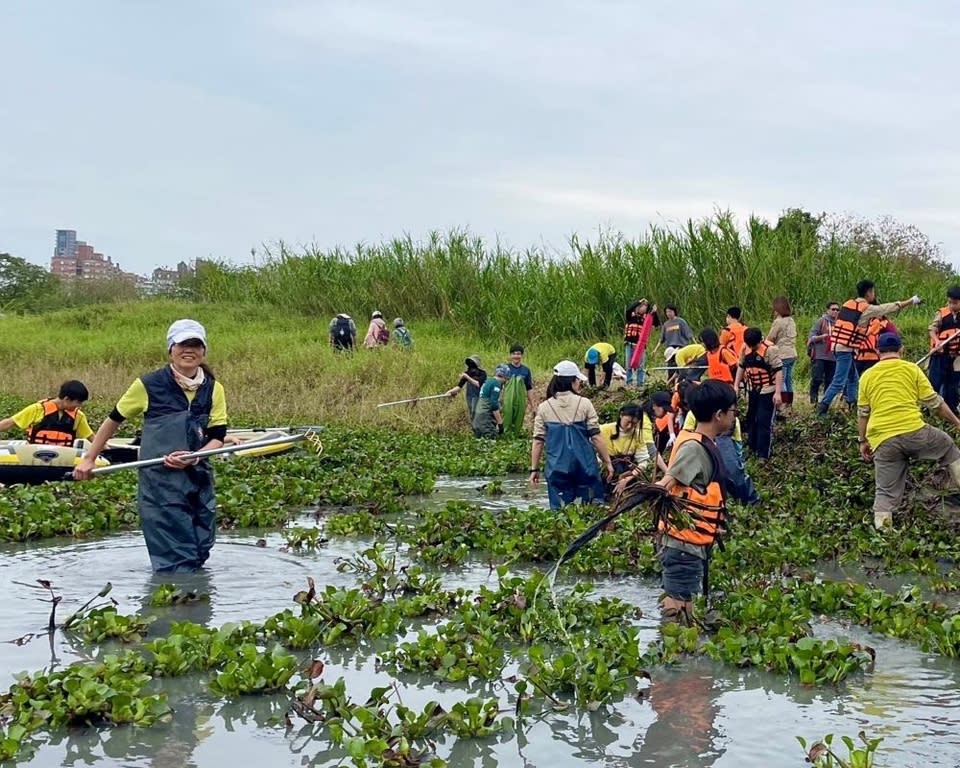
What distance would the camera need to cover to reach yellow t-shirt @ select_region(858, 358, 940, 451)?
1055 centimetres

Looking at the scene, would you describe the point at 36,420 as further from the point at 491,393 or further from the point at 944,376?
the point at 944,376

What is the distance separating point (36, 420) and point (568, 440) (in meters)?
5.53

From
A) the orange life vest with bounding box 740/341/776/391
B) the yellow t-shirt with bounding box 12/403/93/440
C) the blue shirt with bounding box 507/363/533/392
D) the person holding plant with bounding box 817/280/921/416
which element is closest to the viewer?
the yellow t-shirt with bounding box 12/403/93/440

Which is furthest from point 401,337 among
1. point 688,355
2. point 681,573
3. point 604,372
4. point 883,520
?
point 681,573

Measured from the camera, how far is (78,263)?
92.2 meters

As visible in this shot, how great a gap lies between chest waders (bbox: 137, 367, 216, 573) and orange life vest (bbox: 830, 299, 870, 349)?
9151 mm

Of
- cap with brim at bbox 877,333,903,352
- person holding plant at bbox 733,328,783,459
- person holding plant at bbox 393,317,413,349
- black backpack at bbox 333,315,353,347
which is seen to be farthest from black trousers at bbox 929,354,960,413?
black backpack at bbox 333,315,353,347

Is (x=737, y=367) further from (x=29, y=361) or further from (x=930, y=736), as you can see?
(x=29, y=361)

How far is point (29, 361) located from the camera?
28.1 m

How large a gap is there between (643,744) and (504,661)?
4.59ft

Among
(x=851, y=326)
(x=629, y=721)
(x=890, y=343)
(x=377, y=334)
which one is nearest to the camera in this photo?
(x=629, y=721)

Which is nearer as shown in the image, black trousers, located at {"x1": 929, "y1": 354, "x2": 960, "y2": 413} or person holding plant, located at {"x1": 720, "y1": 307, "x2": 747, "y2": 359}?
black trousers, located at {"x1": 929, "y1": 354, "x2": 960, "y2": 413}

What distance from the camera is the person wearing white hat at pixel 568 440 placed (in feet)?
36.5

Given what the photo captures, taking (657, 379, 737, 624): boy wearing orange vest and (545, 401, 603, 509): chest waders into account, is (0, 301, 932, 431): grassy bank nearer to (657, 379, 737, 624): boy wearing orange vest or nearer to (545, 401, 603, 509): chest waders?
(545, 401, 603, 509): chest waders
